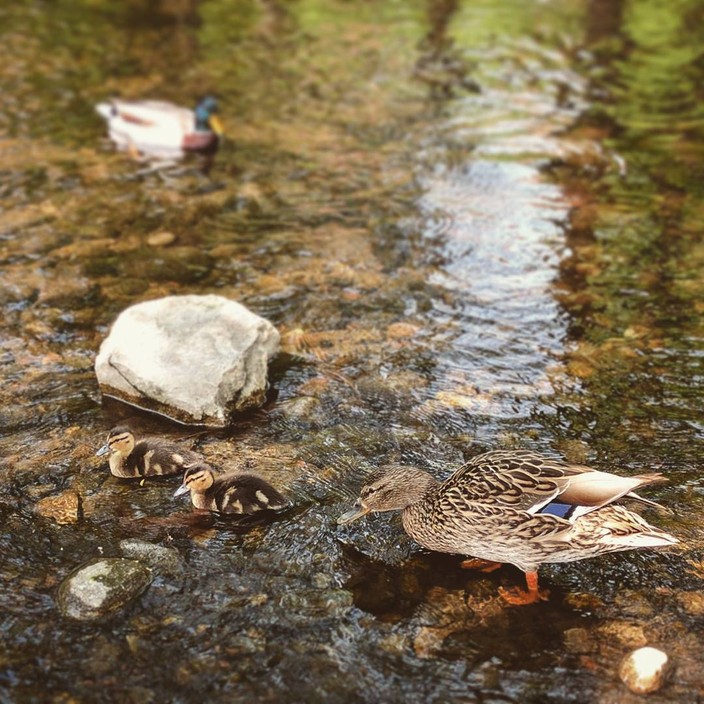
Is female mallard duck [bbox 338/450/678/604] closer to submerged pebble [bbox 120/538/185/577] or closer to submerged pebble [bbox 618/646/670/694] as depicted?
submerged pebble [bbox 618/646/670/694]

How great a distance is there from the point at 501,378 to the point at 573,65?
9100 mm

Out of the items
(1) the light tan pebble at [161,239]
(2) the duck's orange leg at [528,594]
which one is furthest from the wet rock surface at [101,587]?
(1) the light tan pebble at [161,239]

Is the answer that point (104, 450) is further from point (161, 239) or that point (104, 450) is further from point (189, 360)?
point (161, 239)

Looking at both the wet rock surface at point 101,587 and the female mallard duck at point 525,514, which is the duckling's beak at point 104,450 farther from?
the female mallard duck at point 525,514

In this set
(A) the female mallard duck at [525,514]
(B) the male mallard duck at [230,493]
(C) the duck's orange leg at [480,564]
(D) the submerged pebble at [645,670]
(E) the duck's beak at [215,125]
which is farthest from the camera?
(E) the duck's beak at [215,125]

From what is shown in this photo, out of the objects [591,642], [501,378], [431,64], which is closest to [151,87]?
[431,64]

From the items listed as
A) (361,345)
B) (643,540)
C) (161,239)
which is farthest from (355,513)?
(161,239)

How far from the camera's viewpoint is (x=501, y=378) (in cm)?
533

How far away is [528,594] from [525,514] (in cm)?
41

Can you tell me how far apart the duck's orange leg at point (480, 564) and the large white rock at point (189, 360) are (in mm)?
1611

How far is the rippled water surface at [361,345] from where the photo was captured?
343 centimetres

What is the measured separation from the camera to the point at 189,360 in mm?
5047

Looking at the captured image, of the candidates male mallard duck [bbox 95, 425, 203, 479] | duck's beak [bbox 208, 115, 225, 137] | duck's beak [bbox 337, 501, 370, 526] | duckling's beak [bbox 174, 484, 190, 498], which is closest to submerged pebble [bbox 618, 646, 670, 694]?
duck's beak [bbox 337, 501, 370, 526]

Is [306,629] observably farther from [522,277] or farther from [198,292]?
[522,277]
